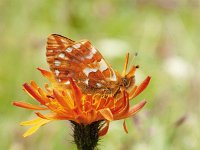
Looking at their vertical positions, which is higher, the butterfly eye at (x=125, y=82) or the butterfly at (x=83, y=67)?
the butterfly at (x=83, y=67)

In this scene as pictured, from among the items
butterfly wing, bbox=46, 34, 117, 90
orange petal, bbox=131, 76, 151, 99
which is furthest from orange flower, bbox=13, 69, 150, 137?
butterfly wing, bbox=46, 34, 117, 90

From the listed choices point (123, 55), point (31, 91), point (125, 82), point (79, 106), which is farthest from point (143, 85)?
point (123, 55)

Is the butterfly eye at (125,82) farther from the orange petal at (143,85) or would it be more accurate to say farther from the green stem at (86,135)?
the green stem at (86,135)

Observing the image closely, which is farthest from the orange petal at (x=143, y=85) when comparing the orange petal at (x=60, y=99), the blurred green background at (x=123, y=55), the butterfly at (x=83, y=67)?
the blurred green background at (x=123, y=55)

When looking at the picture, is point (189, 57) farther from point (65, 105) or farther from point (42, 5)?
point (65, 105)

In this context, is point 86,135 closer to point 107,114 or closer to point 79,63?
point 107,114

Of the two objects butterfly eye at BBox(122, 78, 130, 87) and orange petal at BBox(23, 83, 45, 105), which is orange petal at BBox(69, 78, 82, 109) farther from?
butterfly eye at BBox(122, 78, 130, 87)
